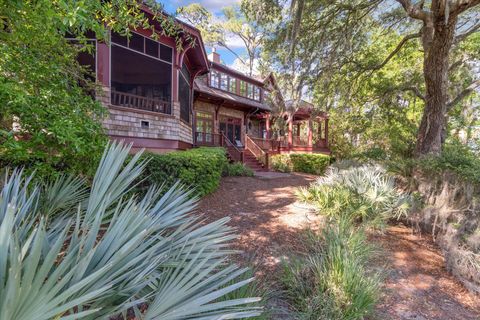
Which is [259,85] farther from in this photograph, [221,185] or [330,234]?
[330,234]

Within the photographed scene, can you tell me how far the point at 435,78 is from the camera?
774 cm

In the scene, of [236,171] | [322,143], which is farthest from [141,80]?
[322,143]

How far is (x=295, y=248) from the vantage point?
153 inches

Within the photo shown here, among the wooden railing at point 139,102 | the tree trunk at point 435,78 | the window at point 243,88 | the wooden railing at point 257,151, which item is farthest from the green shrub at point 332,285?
the window at point 243,88

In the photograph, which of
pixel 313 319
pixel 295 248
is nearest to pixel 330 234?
pixel 295 248

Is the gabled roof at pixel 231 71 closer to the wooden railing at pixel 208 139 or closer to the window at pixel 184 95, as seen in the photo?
the wooden railing at pixel 208 139

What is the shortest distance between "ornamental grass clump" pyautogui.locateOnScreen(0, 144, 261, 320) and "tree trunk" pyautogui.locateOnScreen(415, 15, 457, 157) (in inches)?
341

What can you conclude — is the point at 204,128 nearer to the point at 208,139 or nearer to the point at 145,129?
the point at 208,139

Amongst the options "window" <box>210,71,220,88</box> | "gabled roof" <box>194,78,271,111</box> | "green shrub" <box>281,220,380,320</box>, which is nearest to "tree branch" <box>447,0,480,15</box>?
"green shrub" <box>281,220,380,320</box>

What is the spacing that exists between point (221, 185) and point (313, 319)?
6074mm

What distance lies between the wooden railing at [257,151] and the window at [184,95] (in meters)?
5.03

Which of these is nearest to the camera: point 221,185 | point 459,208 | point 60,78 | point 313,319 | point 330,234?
point 313,319

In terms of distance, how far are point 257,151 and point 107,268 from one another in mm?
14349

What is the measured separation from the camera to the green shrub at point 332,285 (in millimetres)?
2541
